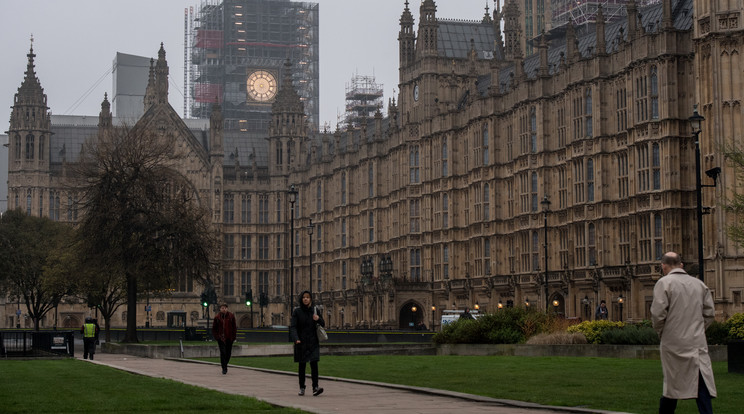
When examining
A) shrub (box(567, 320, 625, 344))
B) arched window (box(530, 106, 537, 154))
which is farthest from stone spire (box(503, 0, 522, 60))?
shrub (box(567, 320, 625, 344))

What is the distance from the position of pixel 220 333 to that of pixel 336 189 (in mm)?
78955

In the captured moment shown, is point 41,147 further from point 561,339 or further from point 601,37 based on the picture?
point 561,339

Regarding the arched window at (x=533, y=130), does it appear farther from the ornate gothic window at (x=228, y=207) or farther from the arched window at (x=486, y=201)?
the ornate gothic window at (x=228, y=207)

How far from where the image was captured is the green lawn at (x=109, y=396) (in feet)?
64.1

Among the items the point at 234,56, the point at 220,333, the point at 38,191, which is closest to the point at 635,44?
the point at 220,333

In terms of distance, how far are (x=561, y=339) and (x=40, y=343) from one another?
877 inches

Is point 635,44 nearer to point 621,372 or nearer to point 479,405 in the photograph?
point 621,372

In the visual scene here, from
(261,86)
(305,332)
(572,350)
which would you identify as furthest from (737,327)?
(261,86)

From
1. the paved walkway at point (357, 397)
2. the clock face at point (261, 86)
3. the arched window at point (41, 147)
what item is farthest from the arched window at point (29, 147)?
the paved walkway at point (357, 397)

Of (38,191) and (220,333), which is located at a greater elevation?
(38,191)

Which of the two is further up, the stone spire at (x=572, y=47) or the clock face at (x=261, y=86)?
the clock face at (x=261, y=86)

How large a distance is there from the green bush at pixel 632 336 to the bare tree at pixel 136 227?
2441cm

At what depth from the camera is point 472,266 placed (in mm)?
86688

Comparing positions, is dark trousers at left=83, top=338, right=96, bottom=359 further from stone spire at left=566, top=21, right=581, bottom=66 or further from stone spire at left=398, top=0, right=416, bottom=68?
stone spire at left=398, top=0, right=416, bottom=68
